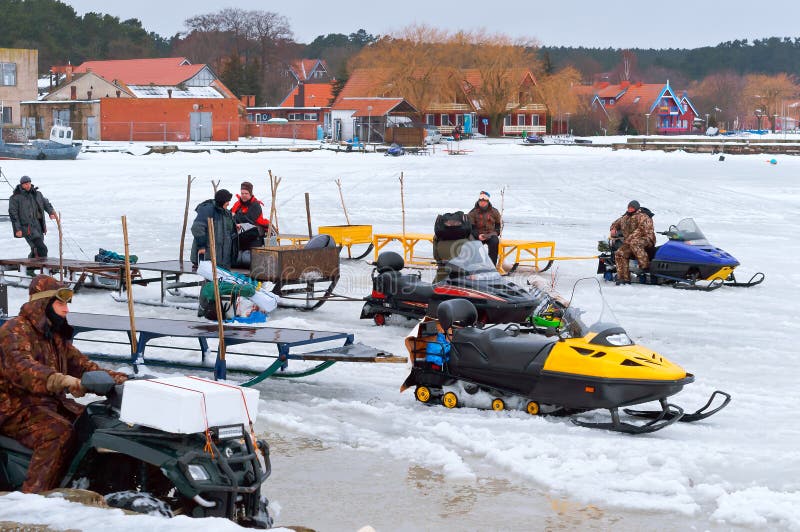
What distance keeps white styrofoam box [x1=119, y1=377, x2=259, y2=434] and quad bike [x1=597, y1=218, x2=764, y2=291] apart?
10801mm

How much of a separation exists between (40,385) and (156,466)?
0.74 m

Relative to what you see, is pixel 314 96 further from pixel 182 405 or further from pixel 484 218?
pixel 182 405

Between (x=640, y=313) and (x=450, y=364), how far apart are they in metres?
5.12

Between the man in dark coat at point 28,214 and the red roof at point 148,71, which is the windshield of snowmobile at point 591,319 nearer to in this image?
the man in dark coat at point 28,214

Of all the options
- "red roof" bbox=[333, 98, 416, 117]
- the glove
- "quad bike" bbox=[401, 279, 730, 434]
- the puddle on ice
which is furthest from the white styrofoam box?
"red roof" bbox=[333, 98, 416, 117]

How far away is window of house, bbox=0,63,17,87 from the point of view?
61312 millimetres

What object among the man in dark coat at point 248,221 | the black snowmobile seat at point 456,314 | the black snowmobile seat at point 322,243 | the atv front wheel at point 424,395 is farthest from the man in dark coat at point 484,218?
the atv front wheel at point 424,395

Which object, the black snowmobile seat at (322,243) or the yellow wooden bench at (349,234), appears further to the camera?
the yellow wooden bench at (349,234)

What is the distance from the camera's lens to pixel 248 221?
13719 millimetres

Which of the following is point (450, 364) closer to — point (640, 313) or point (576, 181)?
point (640, 313)

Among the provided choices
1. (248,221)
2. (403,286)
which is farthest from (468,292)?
(248,221)

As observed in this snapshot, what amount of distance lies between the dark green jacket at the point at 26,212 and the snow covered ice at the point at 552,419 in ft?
4.52

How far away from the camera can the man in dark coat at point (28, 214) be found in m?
15.2

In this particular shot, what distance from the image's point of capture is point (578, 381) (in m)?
7.71
